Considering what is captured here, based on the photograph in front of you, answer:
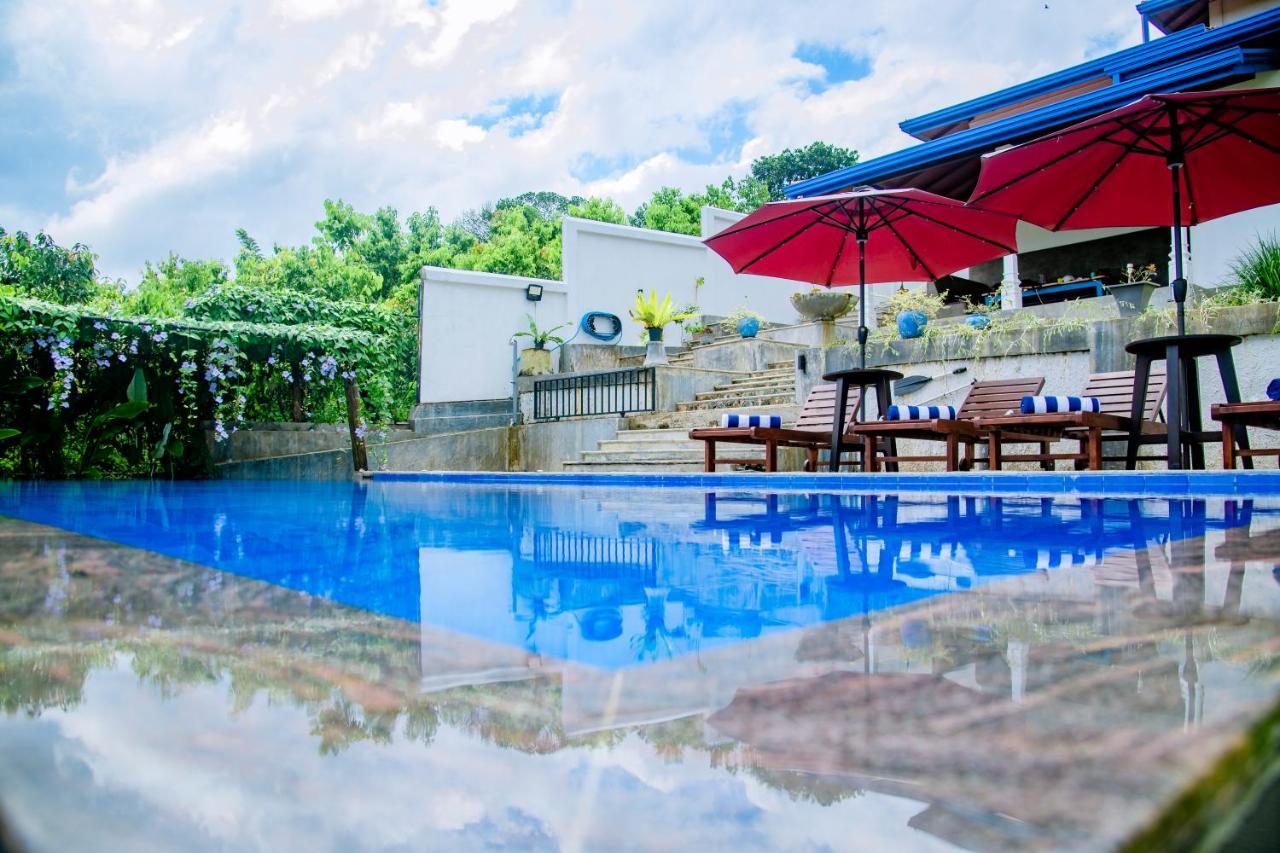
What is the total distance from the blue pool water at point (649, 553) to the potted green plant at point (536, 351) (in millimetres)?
9913

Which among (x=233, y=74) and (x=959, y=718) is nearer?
(x=959, y=718)

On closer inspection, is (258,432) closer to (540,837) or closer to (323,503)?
(323,503)

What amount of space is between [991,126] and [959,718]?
12.4 m

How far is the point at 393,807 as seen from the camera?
60 centimetres

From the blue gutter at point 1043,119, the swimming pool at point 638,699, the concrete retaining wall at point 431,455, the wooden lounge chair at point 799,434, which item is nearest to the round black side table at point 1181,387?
the wooden lounge chair at point 799,434

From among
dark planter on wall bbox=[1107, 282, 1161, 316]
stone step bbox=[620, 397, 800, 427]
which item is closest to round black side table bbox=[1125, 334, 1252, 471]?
dark planter on wall bbox=[1107, 282, 1161, 316]

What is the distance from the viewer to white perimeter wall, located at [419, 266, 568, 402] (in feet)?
47.6

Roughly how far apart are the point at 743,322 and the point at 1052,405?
8170 mm

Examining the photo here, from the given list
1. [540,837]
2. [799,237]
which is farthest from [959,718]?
[799,237]

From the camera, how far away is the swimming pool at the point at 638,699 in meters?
0.56

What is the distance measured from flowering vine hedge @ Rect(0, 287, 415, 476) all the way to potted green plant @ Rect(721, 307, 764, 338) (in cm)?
530

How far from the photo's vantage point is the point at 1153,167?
19.4 ft

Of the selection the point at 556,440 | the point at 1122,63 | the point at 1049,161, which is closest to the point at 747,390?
the point at 556,440

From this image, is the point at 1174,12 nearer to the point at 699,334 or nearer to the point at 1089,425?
the point at 699,334
